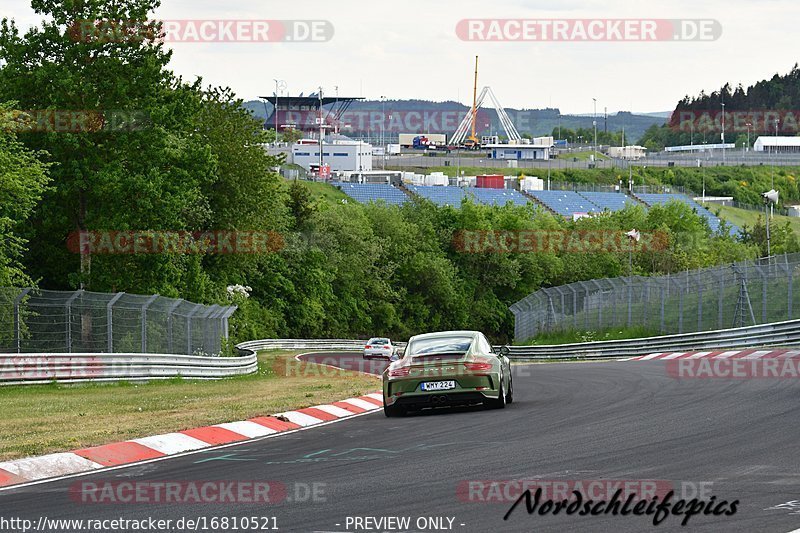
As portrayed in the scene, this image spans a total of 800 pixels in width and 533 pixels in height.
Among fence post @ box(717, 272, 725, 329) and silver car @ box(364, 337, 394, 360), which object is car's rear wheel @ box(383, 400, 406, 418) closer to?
fence post @ box(717, 272, 725, 329)

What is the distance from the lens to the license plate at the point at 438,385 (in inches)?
661

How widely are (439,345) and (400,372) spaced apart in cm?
81

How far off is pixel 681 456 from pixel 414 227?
90.4 m

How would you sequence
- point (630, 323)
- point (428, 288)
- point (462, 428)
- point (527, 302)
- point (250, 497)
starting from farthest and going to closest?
point (428, 288)
point (527, 302)
point (630, 323)
point (462, 428)
point (250, 497)

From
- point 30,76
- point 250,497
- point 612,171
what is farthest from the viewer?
point 612,171

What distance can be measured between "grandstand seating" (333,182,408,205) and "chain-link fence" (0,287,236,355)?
94091 mm

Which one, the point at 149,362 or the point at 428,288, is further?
the point at 428,288

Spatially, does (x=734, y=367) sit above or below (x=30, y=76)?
below

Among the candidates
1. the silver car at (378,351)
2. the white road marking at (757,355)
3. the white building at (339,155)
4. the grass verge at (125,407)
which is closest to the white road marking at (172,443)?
the grass verge at (125,407)

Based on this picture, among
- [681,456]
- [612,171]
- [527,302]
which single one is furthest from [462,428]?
[612,171]

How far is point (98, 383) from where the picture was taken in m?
26.5

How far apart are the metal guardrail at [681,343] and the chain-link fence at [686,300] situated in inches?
35.3

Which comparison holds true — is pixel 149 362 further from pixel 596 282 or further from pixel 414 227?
pixel 414 227

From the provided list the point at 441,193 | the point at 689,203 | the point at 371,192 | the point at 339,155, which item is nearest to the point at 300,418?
the point at 371,192
